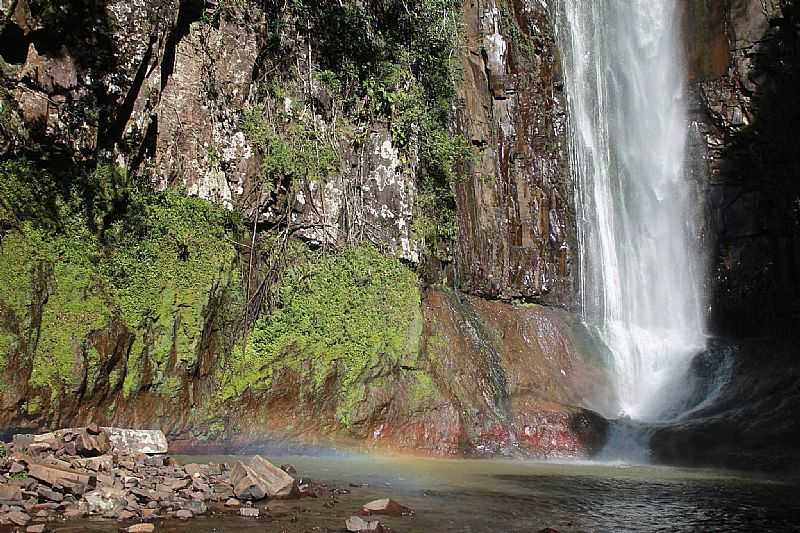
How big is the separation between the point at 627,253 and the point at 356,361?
13.8 meters

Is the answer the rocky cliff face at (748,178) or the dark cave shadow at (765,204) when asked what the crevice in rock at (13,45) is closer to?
the rocky cliff face at (748,178)

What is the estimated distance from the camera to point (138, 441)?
9430 millimetres

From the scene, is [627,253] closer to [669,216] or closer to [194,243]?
[669,216]

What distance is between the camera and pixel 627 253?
25.3m

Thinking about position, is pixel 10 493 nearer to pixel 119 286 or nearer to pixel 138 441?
pixel 138 441

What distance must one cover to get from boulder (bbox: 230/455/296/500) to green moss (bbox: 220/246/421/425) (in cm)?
589

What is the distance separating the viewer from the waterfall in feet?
75.7

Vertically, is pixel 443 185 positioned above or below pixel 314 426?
above

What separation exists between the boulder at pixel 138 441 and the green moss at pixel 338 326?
4.34m

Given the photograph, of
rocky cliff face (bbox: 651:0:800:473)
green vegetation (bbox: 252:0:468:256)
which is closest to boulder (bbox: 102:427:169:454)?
green vegetation (bbox: 252:0:468:256)

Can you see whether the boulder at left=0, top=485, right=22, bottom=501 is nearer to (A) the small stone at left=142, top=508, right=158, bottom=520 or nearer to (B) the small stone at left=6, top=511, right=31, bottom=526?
(B) the small stone at left=6, top=511, right=31, bottom=526

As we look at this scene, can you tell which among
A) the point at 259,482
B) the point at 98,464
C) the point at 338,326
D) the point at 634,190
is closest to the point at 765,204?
the point at 634,190

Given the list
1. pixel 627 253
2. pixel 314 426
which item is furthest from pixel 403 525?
pixel 627 253

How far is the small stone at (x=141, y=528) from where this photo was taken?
5.93 meters
